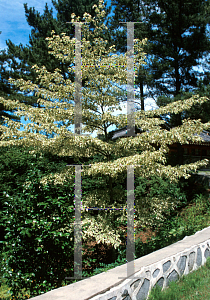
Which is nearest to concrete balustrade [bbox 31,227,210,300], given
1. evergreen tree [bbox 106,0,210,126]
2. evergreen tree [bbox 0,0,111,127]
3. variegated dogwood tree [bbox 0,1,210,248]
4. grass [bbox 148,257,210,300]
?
grass [bbox 148,257,210,300]

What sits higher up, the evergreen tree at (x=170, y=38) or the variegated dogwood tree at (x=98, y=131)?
the evergreen tree at (x=170, y=38)

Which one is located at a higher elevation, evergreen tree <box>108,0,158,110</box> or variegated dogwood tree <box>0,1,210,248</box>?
evergreen tree <box>108,0,158,110</box>

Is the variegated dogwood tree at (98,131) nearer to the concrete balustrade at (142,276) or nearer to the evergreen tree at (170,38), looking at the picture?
the concrete balustrade at (142,276)

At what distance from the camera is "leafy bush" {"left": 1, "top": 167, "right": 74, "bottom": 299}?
3148 millimetres

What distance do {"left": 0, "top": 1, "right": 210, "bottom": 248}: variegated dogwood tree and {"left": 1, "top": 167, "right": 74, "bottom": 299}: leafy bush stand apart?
58 centimetres

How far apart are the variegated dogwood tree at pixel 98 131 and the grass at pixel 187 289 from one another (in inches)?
50.9

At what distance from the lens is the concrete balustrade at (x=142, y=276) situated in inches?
89.0

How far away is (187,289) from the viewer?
2.93 m

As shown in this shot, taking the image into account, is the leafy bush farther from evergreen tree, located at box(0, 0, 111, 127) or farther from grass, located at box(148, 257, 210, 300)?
evergreen tree, located at box(0, 0, 111, 127)

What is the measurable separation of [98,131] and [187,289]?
357 centimetres

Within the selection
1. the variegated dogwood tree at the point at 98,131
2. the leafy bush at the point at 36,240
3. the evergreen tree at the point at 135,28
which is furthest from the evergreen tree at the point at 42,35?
the leafy bush at the point at 36,240

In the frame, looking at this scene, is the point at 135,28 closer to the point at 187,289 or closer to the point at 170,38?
the point at 170,38

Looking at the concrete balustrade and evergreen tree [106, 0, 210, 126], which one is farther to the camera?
evergreen tree [106, 0, 210, 126]

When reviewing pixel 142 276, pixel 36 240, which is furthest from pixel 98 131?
pixel 142 276
